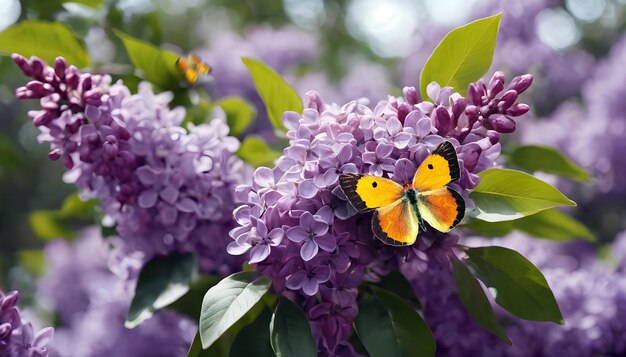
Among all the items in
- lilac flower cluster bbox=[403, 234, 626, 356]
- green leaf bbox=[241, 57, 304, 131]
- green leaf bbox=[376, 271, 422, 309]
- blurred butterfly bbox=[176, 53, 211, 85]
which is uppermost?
green leaf bbox=[241, 57, 304, 131]

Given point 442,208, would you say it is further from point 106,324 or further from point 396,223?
point 106,324

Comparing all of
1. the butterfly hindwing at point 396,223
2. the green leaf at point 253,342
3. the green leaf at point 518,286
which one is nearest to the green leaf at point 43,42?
the green leaf at point 253,342

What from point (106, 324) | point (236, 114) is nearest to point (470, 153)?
point (236, 114)

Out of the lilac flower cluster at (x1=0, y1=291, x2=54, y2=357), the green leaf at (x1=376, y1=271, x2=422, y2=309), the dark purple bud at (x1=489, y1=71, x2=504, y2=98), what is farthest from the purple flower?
the lilac flower cluster at (x1=0, y1=291, x2=54, y2=357)

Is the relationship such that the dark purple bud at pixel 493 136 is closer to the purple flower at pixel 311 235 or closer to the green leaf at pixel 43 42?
the purple flower at pixel 311 235

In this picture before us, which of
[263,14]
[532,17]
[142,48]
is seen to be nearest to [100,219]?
[142,48]

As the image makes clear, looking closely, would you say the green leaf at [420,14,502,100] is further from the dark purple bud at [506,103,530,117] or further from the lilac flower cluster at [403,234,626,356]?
the lilac flower cluster at [403,234,626,356]
